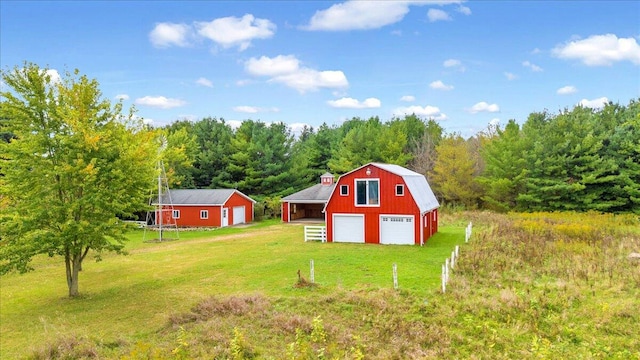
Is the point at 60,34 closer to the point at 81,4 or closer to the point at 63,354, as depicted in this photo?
the point at 81,4

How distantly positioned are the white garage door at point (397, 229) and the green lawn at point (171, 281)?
1.05 meters

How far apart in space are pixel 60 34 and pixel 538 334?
21.9 metres

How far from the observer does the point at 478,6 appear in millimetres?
20672

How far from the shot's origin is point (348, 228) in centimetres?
2377

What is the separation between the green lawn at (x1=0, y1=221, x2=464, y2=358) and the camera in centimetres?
1234

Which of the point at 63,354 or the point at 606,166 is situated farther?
the point at 606,166

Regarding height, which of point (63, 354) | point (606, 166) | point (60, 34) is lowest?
point (63, 354)

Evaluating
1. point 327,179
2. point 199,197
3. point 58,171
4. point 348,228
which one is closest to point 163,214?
point 199,197

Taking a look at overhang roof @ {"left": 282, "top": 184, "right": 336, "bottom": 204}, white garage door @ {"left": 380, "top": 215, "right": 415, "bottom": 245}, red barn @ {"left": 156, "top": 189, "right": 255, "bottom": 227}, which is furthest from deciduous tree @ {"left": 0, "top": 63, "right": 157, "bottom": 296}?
overhang roof @ {"left": 282, "top": 184, "right": 336, "bottom": 204}

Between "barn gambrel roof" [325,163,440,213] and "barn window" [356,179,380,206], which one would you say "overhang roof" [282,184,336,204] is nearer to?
"barn gambrel roof" [325,163,440,213]

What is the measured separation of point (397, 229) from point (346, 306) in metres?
11.0

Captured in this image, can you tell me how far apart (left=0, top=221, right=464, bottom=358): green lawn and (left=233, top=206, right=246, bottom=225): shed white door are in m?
12.7

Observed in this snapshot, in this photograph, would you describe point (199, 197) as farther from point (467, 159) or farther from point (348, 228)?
point (467, 159)

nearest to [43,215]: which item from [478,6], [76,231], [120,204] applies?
[76,231]
